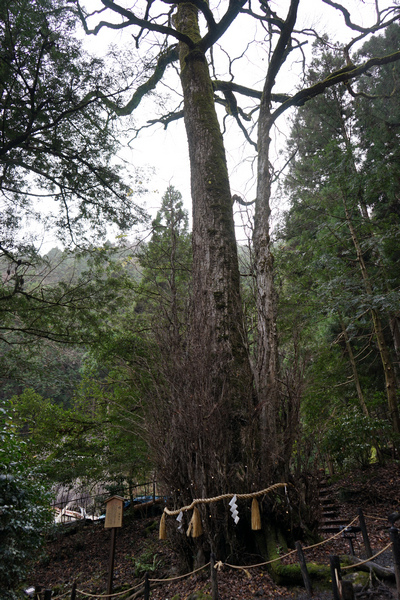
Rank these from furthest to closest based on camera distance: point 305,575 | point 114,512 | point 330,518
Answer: point 330,518 < point 114,512 < point 305,575

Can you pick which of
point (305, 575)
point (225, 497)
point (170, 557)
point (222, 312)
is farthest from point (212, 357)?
point (170, 557)

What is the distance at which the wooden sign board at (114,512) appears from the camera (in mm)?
4492

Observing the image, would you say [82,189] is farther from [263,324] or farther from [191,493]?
[191,493]

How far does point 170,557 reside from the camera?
515 cm

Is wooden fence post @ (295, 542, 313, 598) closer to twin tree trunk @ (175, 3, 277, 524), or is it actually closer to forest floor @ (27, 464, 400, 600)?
forest floor @ (27, 464, 400, 600)

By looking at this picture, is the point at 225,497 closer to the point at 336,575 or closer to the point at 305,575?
Answer: the point at 305,575

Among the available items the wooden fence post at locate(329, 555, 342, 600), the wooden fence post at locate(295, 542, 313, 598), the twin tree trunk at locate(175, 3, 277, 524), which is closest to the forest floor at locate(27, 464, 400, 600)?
the wooden fence post at locate(295, 542, 313, 598)

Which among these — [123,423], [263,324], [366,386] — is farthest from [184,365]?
[366,386]

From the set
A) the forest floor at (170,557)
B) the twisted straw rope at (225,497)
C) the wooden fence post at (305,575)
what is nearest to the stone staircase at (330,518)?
the forest floor at (170,557)

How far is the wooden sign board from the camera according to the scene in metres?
4.49

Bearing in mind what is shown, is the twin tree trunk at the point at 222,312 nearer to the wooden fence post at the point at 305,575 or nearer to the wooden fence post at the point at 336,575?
the wooden fence post at the point at 305,575

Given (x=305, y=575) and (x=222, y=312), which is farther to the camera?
(x=222, y=312)

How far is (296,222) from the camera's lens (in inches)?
427

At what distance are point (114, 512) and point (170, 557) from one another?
→ 4.51 ft
